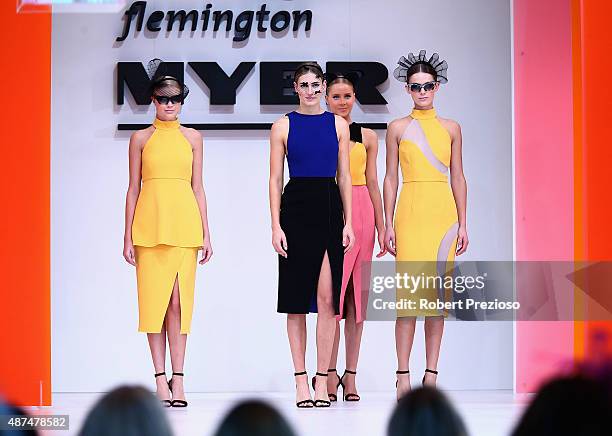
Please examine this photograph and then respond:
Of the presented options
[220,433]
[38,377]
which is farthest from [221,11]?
[220,433]

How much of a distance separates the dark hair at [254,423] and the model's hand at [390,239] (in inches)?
179

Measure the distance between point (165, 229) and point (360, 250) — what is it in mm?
1131

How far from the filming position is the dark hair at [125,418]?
141 cm

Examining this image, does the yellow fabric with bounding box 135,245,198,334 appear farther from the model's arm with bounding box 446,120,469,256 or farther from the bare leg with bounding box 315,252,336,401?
the model's arm with bounding box 446,120,469,256

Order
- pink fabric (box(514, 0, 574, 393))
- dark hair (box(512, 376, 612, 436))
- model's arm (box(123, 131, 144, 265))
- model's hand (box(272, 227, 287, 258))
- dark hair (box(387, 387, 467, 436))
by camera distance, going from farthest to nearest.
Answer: pink fabric (box(514, 0, 574, 393))
model's arm (box(123, 131, 144, 265))
model's hand (box(272, 227, 287, 258))
dark hair (box(387, 387, 467, 436))
dark hair (box(512, 376, 612, 436))

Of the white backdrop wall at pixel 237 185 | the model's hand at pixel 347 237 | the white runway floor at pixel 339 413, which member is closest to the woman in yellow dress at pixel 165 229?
the white runway floor at pixel 339 413

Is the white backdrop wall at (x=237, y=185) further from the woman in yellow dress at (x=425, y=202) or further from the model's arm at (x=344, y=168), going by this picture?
the model's arm at (x=344, y=168)

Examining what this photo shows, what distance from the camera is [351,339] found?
20.6 feet

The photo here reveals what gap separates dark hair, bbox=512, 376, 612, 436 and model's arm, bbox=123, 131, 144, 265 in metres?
4.56

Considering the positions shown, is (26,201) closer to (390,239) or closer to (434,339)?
(390,239)

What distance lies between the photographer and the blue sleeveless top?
5.38 metres

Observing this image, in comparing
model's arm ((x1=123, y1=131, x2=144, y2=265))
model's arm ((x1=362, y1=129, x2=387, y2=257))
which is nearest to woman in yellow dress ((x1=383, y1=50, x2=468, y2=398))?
model's arm ((x1=362, y1=129, x2=387, y2=257))

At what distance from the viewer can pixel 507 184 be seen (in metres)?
7.64

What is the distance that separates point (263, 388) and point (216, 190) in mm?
1349
